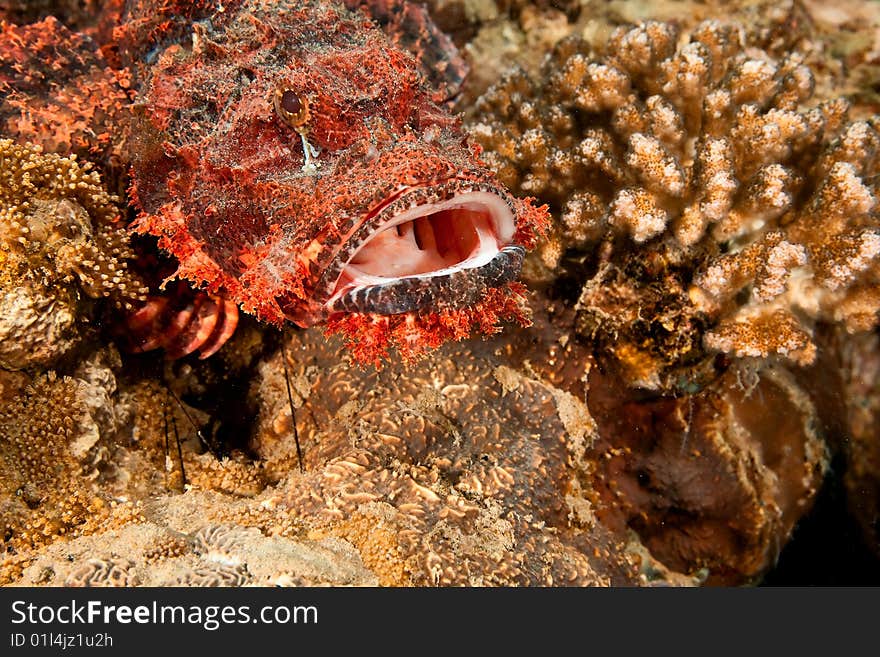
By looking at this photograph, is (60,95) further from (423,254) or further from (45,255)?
(423,254)

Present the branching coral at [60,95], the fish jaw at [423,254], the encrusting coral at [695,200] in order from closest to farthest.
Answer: the fish jaw at [423,254], the encrusting coral at [695,200], the branching coral at [60,95]

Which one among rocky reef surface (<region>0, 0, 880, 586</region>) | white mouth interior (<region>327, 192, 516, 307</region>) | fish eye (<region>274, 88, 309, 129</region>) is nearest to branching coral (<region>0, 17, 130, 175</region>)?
rocky reef surface (<region>0, 0, 880, 586</region>)

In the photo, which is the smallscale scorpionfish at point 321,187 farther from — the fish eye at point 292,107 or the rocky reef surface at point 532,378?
the rocky reef surface at point 532,378

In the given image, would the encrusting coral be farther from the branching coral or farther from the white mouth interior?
the branching coral

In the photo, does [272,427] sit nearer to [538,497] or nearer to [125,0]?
[538,497]

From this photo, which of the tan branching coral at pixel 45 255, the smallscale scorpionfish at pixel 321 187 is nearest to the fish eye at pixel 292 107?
the smallscale scorpionfish at pixel 321 187

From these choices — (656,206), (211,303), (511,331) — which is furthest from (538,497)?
(211,303)

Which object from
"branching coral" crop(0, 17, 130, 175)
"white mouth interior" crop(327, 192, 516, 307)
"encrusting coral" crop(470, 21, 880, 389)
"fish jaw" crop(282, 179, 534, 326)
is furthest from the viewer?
"branching coral" crop(0, 17, 130, 175)
